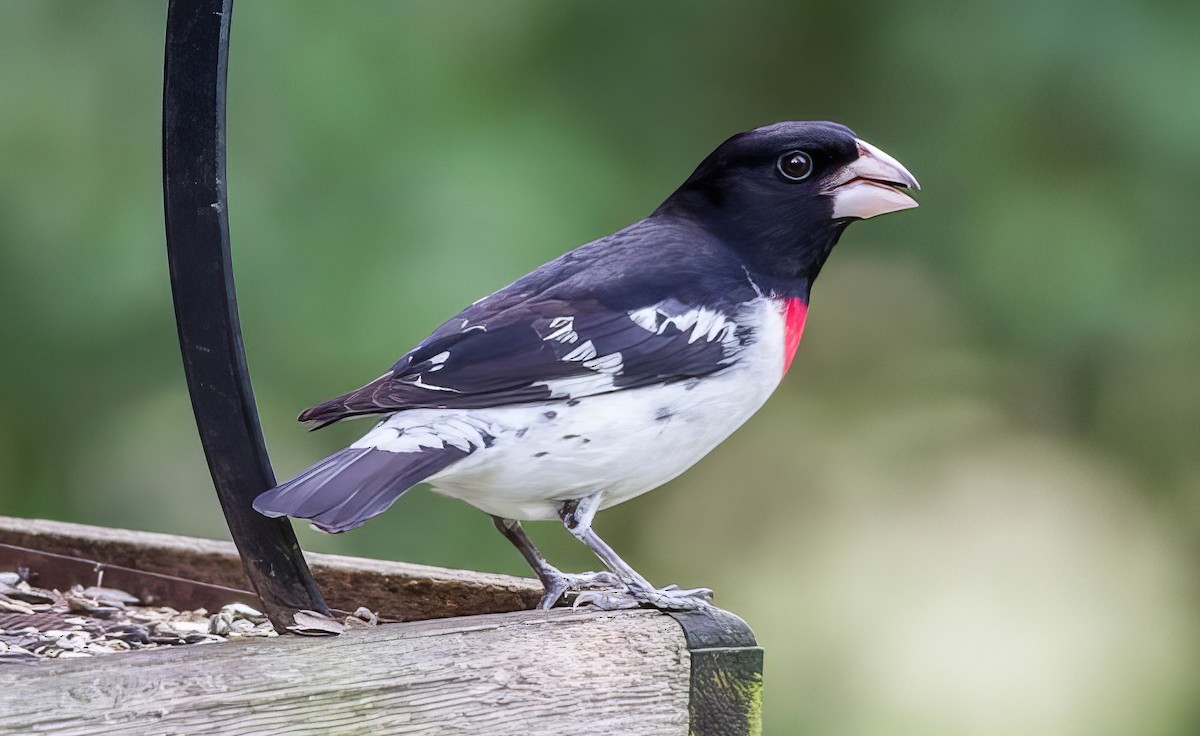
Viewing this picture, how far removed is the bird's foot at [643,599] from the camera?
2.02 metres

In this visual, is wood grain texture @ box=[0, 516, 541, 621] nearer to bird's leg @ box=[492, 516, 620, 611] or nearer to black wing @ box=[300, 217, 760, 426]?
bird's leg @ box=[492, 516, 620, 611]

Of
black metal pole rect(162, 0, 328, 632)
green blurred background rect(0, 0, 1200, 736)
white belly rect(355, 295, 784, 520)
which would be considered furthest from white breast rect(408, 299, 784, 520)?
green blurred background rect(0, 0, 1200, 736)

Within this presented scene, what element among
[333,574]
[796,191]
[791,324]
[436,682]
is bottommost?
[333,574]

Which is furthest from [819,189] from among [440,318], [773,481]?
[773,481]

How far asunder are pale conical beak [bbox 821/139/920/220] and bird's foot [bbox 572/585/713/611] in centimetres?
67

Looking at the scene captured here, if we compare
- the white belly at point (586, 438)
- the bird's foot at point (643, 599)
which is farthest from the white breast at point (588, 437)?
the bird's foot at point (643, 599)

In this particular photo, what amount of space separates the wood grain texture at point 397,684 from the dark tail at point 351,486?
16 centimetres

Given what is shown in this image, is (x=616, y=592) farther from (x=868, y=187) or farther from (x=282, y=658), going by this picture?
(x=868, y=187)

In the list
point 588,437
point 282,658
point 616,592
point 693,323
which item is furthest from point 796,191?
point 282,658

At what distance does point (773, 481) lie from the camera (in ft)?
15.7

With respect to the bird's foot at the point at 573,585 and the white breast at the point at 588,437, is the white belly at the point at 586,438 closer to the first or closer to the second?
the white breast at the point at 588,437

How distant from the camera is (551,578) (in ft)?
7.45

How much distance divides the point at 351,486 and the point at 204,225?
38 centimetres

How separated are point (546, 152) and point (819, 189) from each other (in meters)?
1.68
